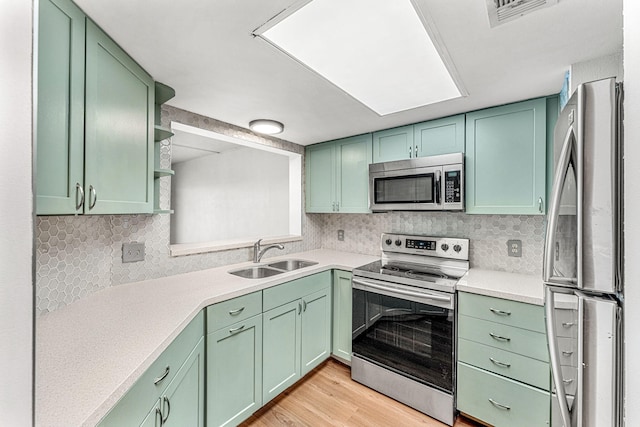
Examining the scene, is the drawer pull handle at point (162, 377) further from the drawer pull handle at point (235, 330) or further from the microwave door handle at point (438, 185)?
the microwave door handle at point (438, 185)

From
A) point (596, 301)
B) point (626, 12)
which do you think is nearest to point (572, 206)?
point (596, 301)

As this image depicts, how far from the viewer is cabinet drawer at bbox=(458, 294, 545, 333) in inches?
61.6

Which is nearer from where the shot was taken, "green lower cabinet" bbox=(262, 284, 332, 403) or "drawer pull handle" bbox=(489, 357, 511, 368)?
"drawer pull handle" bbox=(489, 357, 511, 368)

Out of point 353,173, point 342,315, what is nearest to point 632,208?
point 342,315

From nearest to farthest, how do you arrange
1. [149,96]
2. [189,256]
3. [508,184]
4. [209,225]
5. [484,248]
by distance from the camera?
[149,96] → [508,184] → [189,256] → [484,248] → [209,225]

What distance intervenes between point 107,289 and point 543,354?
256cm

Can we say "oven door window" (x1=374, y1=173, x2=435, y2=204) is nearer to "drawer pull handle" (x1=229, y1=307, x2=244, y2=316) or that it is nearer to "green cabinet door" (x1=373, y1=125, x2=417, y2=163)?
"green cabinet door" (x1=373, y1=125, x2=417, y2=163)

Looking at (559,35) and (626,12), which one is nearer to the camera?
(626,12)

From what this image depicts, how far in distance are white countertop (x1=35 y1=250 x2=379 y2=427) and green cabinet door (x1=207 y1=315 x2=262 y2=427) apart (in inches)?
9.3

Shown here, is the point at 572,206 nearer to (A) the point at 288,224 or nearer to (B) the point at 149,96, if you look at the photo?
(B) the point at 149,96

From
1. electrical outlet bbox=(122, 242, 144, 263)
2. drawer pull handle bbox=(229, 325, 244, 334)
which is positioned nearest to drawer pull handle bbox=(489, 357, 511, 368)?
drawer pull handle bbox=(229, 325, 244, 334)

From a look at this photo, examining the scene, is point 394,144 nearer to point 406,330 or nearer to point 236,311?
point 406,330

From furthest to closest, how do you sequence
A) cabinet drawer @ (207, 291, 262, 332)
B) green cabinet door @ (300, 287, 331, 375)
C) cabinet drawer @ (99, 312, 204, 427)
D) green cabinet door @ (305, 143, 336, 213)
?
1. green cabinet door @ (305, 143, 336, 213)
2. green cabinet door @ (300, 287, 331, 375)
3. cabinet drawer @ (207, 291, 262, 332)
4. cabinet drawer @ (99, 312, 204, 427)

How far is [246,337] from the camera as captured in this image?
1.72 meters
